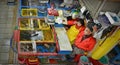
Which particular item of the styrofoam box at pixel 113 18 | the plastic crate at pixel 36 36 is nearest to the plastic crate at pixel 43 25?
the plastic crate at pixel 36 36

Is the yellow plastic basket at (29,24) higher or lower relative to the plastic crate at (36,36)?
higher

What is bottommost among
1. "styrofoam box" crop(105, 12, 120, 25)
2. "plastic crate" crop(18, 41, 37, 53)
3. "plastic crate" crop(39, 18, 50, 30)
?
"plastic crate" crop(18, 41, 37, 53)

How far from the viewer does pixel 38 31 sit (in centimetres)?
514

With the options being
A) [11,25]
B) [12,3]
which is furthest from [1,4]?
[11,25]

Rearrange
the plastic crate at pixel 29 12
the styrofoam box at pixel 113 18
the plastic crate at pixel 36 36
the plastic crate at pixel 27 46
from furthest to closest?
the plastic crate at pixel 29 12 < the plastic crate at pixel 36 36 < the plastic crate at pixel 27 46 < the styrofoam box at pixel 113 18

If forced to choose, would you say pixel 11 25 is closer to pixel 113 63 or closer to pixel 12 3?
pixel 12 3

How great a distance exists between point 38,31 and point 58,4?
131 centimetres

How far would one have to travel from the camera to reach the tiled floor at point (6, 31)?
16.4 ft

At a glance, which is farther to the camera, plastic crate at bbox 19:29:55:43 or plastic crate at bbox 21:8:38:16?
plastic crate at bbox 21:8:38:16

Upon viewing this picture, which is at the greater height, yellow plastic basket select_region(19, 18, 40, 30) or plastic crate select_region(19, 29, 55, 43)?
yellow plastic basket select_region(19, 18, 40, 30)

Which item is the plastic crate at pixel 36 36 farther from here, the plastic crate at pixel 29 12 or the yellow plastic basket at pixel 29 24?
the plastic crate at pixel 29 12

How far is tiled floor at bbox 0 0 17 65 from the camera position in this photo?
5.00 meters

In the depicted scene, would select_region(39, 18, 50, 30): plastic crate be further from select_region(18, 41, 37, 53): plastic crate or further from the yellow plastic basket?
select_region(18, 41, 37, 53): plastic crate

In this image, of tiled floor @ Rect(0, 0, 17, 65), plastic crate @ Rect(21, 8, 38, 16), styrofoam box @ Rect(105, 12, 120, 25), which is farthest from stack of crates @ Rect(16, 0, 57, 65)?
styrofoam box @ Rect(105, 12, 120, 25)
